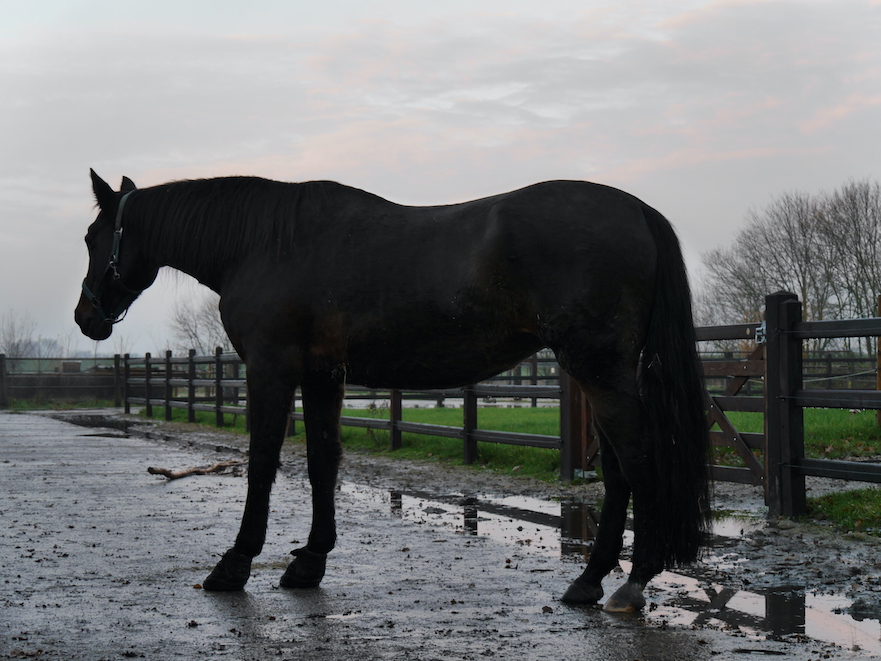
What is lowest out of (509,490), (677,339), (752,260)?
(509,490)

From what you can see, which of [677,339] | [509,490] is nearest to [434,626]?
[677,339]

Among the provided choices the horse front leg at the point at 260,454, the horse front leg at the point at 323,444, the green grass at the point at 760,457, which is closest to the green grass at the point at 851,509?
the green grass at the point at 760,457

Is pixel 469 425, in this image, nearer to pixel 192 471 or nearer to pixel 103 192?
pixel 192 471

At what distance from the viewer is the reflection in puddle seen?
3539mm

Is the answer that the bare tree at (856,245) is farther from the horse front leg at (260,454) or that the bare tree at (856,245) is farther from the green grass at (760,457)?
the horse front leg at (260,454)

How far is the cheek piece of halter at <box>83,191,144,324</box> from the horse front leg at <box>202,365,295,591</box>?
125cm

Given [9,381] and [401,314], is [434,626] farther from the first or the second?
[9,381]

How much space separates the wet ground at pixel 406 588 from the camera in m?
3.29

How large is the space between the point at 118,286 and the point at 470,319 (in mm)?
2392

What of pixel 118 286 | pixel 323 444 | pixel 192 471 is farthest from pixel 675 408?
pixel 192 471

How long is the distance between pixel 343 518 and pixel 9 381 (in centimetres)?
2833

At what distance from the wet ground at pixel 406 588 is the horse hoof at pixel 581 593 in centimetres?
12

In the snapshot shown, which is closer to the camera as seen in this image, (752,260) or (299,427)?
(299,427)

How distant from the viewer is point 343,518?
6562mm
